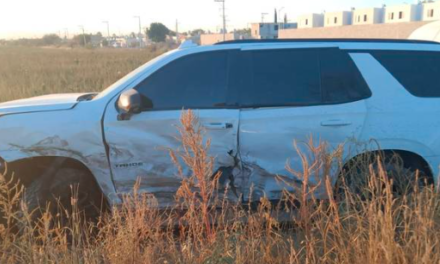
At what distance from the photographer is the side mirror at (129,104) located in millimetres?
3258

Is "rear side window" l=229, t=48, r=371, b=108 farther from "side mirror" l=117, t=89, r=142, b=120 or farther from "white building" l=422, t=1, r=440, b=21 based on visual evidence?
"white building" l=422, t=1, r=440, b=21

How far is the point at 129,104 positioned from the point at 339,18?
3542 inches

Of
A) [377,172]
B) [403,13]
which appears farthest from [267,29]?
[377,172]

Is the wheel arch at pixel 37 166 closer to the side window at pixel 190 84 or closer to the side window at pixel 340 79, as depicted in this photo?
the side window at pixel 190 84

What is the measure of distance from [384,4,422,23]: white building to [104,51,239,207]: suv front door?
77766 mm

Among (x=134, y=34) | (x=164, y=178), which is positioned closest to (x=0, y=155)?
(x=164, y=178)

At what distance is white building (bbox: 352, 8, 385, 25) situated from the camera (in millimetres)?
77938

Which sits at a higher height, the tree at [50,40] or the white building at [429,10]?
the white building at [429,10]

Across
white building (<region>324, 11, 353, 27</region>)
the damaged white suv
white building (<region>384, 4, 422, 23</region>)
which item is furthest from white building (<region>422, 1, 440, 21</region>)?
the damaged white suv

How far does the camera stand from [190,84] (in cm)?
352

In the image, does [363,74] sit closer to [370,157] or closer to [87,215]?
[370,157]

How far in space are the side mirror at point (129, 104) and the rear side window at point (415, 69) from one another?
2.32 m

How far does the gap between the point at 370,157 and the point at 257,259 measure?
1584mm

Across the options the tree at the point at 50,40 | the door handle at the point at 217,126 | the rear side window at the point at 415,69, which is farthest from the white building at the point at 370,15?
the tree at the point at 50,40
